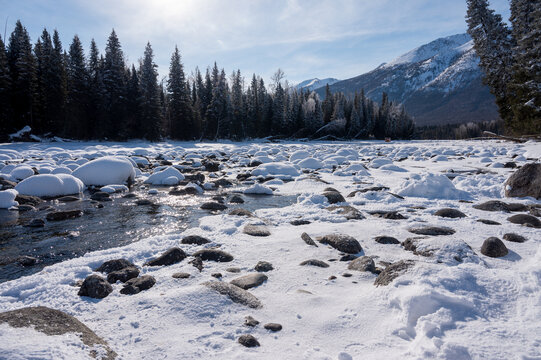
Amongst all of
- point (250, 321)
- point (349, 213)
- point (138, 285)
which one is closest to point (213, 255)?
point (138, 285)

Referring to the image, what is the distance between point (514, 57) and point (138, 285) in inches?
1159

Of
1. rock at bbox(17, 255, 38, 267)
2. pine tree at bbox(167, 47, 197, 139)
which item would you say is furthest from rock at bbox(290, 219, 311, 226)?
pine tree at bbox(167, 47, 197, 139)

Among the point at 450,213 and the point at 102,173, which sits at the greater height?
the point at 102,173

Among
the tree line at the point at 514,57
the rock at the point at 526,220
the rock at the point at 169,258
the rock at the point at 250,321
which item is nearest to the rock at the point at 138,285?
the rock at the point at 169,258

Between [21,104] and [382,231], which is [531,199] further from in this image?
[21,104]

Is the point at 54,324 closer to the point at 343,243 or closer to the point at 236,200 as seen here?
the point at 343,243

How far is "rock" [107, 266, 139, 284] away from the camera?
11.2 ft

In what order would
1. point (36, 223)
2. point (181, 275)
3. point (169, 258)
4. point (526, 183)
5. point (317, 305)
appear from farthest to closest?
point (526, 183) → point (36, 223) → point (169, 258) → point (181, 275) → point (317, 305)

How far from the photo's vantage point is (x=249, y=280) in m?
3.26

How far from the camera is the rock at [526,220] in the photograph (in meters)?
4.79

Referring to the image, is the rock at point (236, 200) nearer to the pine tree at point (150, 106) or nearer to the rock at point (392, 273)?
the rock at point (392, 273)

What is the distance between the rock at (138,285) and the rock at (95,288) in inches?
6.4

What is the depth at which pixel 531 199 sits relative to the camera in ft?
21.3

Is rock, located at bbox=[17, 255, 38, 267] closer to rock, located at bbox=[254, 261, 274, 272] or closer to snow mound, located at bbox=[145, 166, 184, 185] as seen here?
rock, located at bbox=[254, 261, 274, 272]
